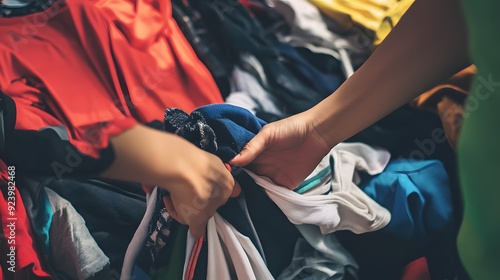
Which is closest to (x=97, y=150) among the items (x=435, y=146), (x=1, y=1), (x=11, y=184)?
(x=11, y=184)

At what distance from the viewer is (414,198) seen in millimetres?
571

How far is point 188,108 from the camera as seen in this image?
0.60m

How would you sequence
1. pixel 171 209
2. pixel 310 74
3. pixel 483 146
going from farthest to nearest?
1. pixel 310 74
2. pixel 171 209
3. pixel 483 146

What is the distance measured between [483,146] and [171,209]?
26cm

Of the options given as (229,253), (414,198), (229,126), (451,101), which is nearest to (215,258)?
(229,253)

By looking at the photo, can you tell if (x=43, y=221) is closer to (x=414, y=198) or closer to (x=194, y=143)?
(x=194, y=143)

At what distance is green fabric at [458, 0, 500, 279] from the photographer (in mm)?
342

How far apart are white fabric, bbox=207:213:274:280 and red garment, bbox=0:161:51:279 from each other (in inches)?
6.4

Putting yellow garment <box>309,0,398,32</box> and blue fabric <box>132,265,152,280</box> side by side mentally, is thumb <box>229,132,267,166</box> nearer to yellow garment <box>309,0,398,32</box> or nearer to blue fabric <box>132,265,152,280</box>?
blue fabric <box>132,265,152,280</box>

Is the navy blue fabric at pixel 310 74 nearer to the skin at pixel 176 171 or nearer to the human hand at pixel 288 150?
the human hand at pixel 288 150

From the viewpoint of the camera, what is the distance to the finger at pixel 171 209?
463 mm

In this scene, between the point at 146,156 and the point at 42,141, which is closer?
the point at 146,156

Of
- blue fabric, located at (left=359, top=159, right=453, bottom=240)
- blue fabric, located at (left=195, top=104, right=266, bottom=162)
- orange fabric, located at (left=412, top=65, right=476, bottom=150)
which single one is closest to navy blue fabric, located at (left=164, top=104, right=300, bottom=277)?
blue fabric, located at (left=195, top=104, right=266, bottom=162)

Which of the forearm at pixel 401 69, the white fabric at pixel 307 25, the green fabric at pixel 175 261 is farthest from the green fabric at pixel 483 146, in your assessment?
the white fabric at pixel 307 25
